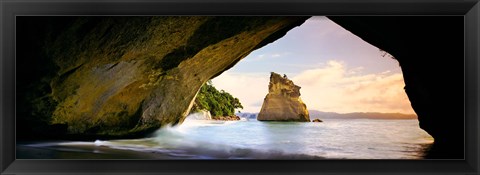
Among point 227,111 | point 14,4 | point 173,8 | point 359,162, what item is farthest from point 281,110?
point 14,4

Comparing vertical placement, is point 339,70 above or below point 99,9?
below

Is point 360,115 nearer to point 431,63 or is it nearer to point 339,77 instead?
point 339,77

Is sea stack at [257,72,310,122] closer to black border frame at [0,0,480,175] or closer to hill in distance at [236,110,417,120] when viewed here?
hill in distance at [236,110,417,120]

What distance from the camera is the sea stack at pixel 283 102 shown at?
14.8ft

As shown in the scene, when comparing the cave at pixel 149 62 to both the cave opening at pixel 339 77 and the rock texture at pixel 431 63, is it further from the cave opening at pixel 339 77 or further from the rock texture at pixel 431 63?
the cave opening at pixel 339 77

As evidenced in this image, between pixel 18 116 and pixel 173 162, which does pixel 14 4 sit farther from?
pixel 173 162

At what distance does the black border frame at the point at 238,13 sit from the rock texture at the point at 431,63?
13 cm

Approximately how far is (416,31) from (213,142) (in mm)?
2359

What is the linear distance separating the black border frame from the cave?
17 centimetres

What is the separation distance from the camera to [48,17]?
3939mm

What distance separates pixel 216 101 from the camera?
17.1 feet

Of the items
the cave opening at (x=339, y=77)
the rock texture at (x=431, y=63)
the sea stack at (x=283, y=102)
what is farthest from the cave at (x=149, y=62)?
the sea stack at (x=283, y=102)

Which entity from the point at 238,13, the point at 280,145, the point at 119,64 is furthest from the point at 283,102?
the point at 119,64

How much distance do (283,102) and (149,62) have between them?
1.70 metres
